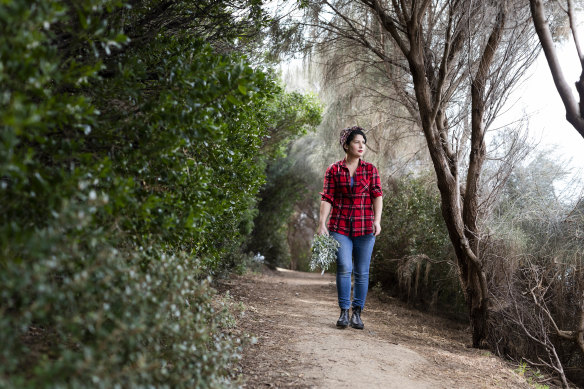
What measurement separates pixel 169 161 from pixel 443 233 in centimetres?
577

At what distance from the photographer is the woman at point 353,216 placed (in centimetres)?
436

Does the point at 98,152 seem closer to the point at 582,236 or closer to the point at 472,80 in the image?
the point at 472,80

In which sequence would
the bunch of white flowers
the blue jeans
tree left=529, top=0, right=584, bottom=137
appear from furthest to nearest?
the blue jeans
the bunch of white flowers
tree left=529, top=0, right=584, bottom=137

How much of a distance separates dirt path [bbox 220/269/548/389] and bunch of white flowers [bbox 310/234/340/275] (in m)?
0.65

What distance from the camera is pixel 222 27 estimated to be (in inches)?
158

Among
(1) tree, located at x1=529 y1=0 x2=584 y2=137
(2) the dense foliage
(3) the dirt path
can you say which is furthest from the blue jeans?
(1) tree, located at x1=529 y1=0 x2=584 y2=137

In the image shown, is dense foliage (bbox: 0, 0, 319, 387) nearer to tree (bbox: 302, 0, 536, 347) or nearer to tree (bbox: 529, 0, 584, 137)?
tree (bbox: 302, 0, 536, 347)

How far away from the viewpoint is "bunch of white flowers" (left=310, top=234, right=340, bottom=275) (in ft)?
13.8

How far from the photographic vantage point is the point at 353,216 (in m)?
4.43

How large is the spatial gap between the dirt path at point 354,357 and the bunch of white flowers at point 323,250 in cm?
65

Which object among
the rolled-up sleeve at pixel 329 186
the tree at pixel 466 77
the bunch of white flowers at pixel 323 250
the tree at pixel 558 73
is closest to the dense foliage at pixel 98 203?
the bunch of white flowers at pixel 323 250

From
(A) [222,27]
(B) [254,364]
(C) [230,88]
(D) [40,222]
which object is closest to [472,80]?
(A) [222,27]

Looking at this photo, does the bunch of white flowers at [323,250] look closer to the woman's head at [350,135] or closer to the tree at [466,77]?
the woman's head at [350,135]

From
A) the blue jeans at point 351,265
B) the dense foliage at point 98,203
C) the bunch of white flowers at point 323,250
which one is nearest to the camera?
the dense foliage at point 98,203
